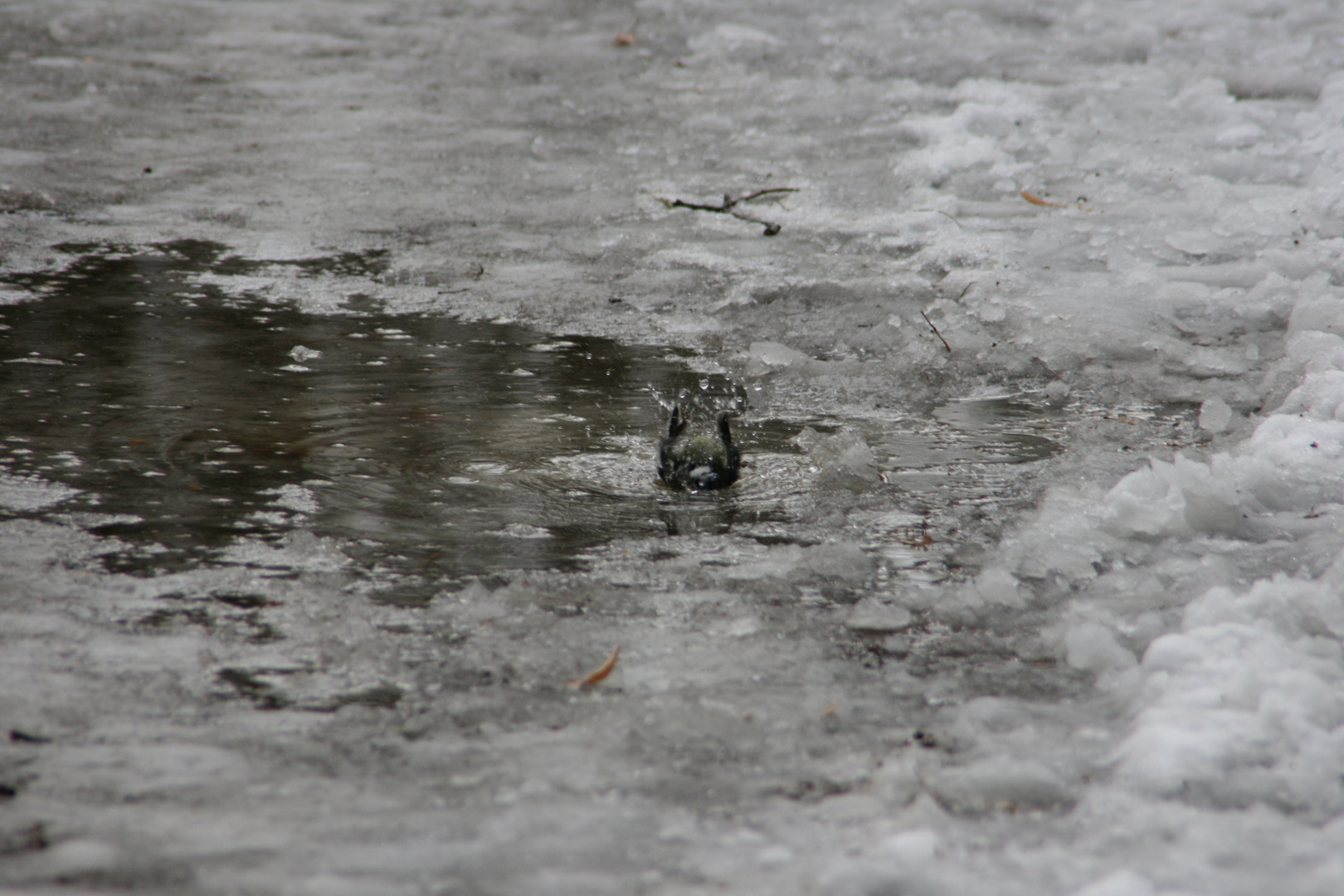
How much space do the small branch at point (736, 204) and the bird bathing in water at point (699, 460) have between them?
2.46 m

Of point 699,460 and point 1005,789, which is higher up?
point 699,460

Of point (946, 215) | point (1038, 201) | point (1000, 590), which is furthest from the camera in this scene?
point (1038, 201)

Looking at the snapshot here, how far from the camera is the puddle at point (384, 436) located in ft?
8.55

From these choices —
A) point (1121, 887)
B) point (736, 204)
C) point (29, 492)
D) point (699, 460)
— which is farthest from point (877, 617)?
point (736, 204)

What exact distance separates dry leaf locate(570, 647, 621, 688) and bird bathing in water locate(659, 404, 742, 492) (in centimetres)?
83

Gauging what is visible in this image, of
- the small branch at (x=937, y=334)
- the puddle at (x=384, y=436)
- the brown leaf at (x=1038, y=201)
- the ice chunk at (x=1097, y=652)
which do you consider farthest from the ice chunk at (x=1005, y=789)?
the brown leaf at (x=1038, y=201)

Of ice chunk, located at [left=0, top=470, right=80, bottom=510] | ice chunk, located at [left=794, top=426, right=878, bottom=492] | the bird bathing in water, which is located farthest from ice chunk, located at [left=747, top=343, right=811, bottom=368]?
ice chunk, located at [left=0, top=470, right=80, bottom=510]

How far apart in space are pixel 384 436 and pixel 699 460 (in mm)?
948

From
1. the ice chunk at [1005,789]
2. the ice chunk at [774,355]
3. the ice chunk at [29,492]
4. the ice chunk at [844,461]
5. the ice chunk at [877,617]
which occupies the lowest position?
the ice chunk at [1005,789]

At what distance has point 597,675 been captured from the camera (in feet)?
6.81

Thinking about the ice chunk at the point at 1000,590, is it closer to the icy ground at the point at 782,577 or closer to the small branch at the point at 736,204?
the icy ground at the point at 782,577

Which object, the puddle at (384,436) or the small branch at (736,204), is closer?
the puddle at (384,436)

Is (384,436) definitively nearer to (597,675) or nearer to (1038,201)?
(597,675)

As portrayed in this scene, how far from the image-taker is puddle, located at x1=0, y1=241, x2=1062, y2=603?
2607 mm
